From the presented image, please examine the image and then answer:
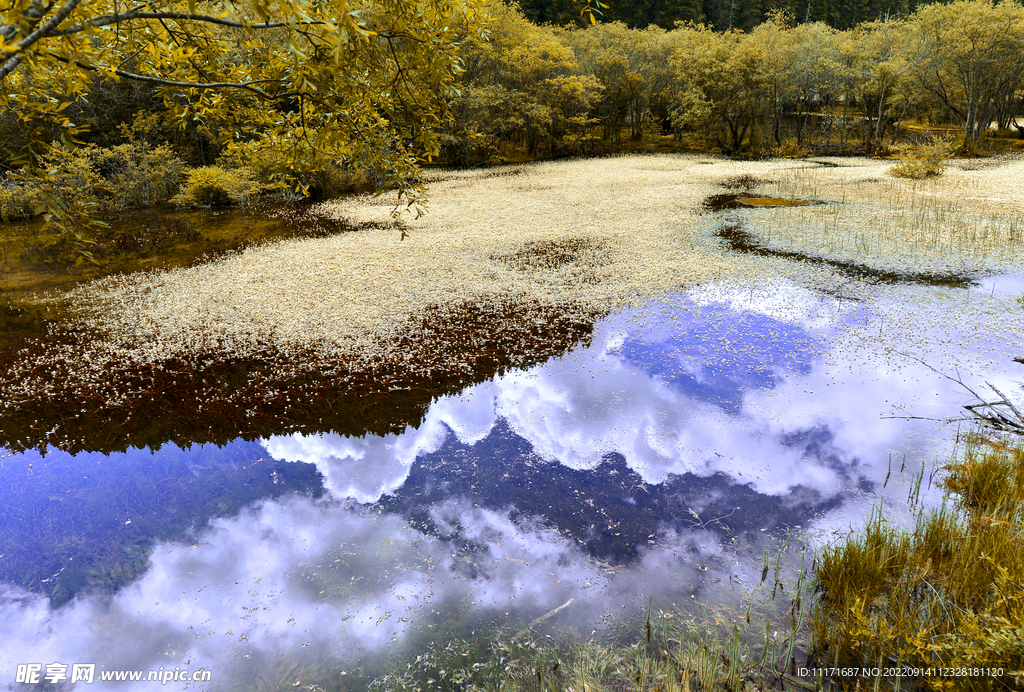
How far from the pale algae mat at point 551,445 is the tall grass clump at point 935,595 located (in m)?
0.62

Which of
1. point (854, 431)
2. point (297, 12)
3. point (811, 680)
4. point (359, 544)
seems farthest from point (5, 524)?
point (854, 431)

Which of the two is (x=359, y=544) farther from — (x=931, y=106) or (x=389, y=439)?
(x=931, y=106)

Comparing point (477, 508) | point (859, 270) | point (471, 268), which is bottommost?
point (477, 508)

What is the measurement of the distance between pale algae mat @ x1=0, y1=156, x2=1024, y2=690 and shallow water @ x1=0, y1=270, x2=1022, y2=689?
0.10ft

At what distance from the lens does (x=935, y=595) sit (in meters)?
4.00

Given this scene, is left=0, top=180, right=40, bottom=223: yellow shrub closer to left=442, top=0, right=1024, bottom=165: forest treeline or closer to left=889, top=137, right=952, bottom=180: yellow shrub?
left=442, top=0, right=1024, bottom=165: forest treeline

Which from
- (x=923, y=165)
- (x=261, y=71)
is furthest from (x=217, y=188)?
Answer: (x=923, y=165)

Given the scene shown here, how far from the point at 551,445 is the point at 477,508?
1483mm

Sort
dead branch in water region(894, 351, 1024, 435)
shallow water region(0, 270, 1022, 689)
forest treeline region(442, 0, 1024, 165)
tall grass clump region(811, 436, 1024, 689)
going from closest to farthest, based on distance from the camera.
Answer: tall grass clump region(811, 436, 1024, 689)
shallow water region(0, 270, 1022, 689)
dead branch in water region(894, 351, 1024, 435)
forest treeline region(442, 0, 1024, 165)

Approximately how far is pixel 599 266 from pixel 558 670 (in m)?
10.7

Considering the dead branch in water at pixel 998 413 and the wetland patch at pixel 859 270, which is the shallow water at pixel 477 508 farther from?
the wetland patch at pixel 859 270

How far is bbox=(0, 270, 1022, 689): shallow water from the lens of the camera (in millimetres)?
4438

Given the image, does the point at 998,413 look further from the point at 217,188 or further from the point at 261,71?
the point at 217,188

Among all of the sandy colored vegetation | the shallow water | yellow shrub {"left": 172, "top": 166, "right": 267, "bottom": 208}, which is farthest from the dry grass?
yellow shrub {"left": 172, "top": 166, "right": 267, "bottom": 208}
